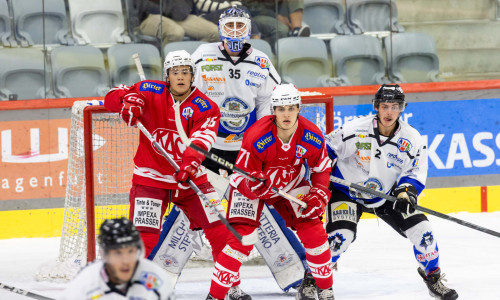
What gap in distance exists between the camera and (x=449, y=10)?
6711mm

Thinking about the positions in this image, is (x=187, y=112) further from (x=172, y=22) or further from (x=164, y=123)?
(x=172, y=22)

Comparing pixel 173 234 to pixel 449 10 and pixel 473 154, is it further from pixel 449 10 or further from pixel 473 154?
pixel 449 10

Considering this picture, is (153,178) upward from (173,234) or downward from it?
upward

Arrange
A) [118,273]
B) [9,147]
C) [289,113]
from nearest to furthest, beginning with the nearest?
[118,273], [289,113], [9,147]

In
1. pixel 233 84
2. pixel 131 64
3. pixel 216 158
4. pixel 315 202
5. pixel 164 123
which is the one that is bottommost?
pixel 315 202

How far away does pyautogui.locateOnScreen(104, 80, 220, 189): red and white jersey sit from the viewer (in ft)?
13.8

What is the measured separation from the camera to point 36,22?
19.2 feet

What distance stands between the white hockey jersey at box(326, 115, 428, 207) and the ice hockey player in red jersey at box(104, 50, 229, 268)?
2.23 feet

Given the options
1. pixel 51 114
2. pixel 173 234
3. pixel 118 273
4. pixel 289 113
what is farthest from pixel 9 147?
pixel 118 273

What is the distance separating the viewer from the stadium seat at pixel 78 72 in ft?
19.2

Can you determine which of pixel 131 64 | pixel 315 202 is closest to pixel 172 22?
pixel 131 64

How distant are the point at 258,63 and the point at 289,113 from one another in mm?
797

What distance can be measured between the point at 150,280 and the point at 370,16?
14.1 ft

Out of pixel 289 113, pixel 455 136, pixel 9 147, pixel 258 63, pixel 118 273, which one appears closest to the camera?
pixel 118 273
